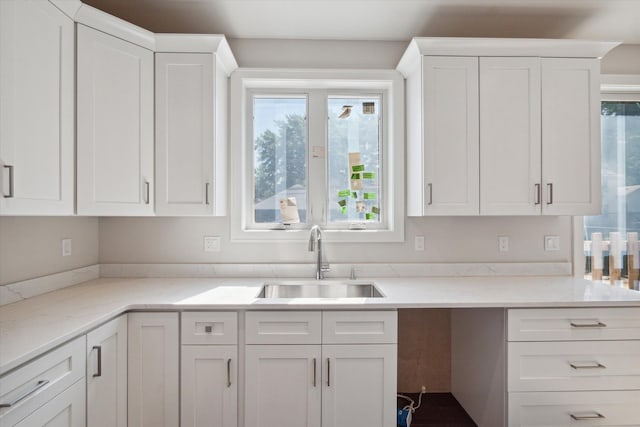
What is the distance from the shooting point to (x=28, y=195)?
140 centimetres

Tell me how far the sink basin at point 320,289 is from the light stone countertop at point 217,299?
0.30 feet

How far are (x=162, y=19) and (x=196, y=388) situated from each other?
2.13 m

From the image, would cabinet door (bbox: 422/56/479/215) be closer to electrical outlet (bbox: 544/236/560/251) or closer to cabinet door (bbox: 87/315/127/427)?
electrical outlet (bbox: 544/236/560/251)

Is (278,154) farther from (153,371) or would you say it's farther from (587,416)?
(587,416)

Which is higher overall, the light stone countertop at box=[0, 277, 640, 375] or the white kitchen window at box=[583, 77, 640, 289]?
the white kitchen window at box=[583, 77, 640, 289]

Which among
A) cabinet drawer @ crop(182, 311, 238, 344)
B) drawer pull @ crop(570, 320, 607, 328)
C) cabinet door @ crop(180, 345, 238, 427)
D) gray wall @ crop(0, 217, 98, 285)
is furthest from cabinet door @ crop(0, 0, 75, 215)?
drawer pull @ crop(570, 320, 607, 328)

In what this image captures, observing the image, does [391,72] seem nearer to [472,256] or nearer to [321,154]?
[321,154]

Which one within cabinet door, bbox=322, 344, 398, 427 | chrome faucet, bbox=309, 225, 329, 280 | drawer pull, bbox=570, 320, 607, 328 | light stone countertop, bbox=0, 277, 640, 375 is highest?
chrome faucet, bbox=309, 225, 329, 280

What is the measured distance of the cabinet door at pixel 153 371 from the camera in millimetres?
1686

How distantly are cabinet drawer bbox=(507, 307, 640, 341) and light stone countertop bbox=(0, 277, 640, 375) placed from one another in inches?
1.6

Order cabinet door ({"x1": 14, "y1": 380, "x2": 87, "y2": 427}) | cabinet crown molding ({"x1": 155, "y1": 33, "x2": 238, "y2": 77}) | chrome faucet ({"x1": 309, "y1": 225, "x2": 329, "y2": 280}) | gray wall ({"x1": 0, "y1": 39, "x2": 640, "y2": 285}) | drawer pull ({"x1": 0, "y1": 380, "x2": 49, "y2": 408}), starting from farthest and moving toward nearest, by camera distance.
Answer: gray wall ({"x1": 0, "y1": 39, "x2": 640, "y2": 285})
chrome faucet ({"x1": 309, "y1": 225, "x2": 329, "y2": 280})
cabinet crown molding ({"x1": 155, "y1": 33, "x2": 238, "y2": 77})
cabinet door ({"x1": 14, "y1": 380, "x2": 87, "y2": 427})
drawer pull ({"x1": 0, "y1": 380, "x2": 49, "y2": 408})

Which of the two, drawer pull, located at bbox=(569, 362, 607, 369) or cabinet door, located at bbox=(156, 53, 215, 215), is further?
cabinet door, located at bbox=(156, 53, 215, 215)

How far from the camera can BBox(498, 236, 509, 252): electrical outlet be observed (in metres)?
2.47

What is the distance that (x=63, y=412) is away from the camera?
128 centimetres
